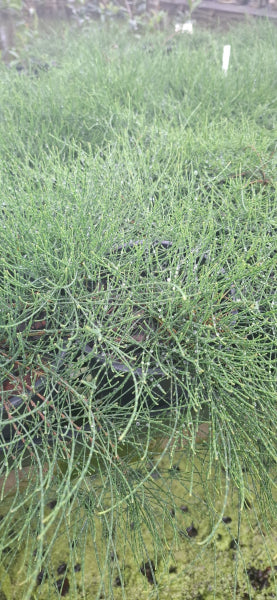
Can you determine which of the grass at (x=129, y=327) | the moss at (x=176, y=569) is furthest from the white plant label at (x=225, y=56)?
the moss at (x=176, y=569)

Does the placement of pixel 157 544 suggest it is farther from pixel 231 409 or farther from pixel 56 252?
pixel 56 252

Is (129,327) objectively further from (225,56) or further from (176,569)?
(225,56)

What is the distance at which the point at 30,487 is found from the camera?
0.69m

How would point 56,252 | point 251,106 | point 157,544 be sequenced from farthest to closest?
point 251,106 → point 56,252 → point 157,544

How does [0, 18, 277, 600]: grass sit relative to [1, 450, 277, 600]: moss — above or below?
above

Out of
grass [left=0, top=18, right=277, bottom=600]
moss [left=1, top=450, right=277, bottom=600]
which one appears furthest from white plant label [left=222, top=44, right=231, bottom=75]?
moss [left=1, top=450, right=277, bottom=600]

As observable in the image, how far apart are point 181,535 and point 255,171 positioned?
2.56 ft

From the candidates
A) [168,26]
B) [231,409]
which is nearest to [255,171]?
[231,409]

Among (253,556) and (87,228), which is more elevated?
(87,228)

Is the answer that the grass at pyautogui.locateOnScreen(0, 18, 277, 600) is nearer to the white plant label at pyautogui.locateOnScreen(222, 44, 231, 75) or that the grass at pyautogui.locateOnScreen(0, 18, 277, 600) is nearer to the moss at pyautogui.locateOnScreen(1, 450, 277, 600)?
the moss at pyautogui.locateOnScreen(1, 450, 277, 600)

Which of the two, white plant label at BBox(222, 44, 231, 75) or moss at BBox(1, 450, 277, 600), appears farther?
white plant label at BBox(222, 44, 231, 75)

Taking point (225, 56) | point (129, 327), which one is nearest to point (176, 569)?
point (129, 327)

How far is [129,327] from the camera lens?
0.75 m

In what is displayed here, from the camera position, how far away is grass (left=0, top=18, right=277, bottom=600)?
2.21ft
